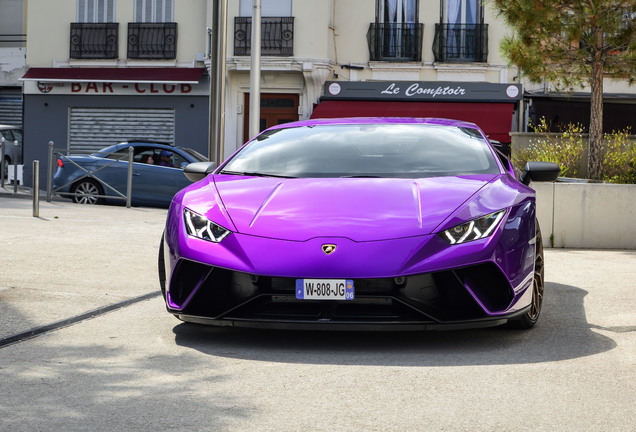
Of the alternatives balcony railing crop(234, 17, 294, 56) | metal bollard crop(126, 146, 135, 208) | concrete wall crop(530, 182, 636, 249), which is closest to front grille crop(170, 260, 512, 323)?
concrete wall crop(530, 182, 636, 249)

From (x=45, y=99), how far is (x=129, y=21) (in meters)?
3.67

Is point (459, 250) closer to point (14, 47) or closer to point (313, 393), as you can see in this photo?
point (313, 393)

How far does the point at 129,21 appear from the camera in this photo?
3150cm

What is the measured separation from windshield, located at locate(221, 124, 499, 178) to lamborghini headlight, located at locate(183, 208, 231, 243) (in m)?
0.79

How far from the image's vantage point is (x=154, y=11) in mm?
31453

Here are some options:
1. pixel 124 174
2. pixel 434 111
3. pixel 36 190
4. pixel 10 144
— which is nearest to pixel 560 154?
pixel 36 190

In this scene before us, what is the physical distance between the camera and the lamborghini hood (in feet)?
18.0

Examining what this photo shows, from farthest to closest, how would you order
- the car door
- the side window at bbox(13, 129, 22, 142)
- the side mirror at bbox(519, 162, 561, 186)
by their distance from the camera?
the side window at bbox(13, 129, 22, 142)
the car door
the side mirror at bbox(519, 162, 561, 186)

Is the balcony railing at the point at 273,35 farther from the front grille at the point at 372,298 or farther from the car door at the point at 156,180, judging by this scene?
the front grille at the point at 372,298

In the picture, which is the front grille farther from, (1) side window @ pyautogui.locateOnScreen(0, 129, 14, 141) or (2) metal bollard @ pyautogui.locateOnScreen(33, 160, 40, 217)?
(1) side window @ pyautogui.locateOnScreen(0, 129, 14, 141)

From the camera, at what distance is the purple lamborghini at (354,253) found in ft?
17.5

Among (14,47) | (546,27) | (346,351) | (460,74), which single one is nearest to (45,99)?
(14,47)

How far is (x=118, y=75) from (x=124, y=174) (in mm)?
11662

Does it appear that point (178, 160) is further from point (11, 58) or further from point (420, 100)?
point (11, 58)
